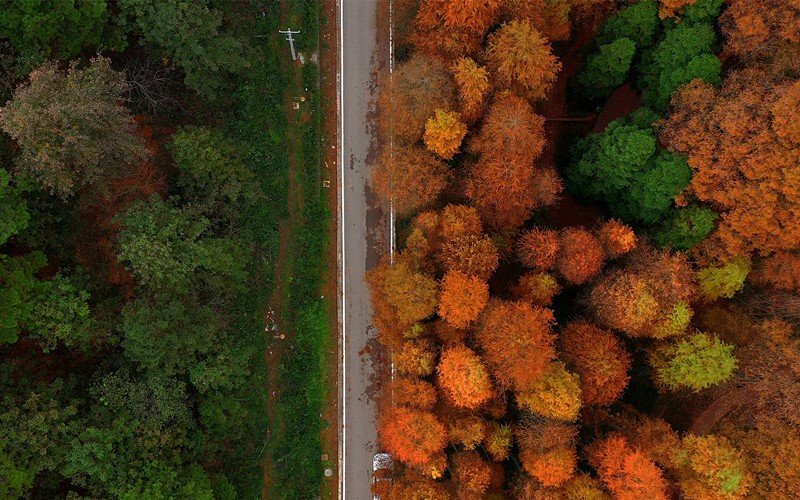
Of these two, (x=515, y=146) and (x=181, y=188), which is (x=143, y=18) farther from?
(x=515, y=146)

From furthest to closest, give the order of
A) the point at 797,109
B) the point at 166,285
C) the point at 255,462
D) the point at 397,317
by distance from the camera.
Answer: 1. the point at 255,462
2. the point at 397,317
3. the point at 166,285
4. the point at 797,109

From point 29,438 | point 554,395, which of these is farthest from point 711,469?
point 29,438

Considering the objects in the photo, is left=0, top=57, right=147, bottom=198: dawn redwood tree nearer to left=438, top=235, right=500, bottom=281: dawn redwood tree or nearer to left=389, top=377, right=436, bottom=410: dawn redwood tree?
left=438, top=235, right=500, bottom=281: dawn redwood tree

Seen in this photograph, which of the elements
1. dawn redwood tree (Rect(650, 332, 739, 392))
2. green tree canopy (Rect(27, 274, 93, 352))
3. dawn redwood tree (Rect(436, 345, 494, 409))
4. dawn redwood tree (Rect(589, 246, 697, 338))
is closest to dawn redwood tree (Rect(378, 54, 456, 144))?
dawn redwood tree (Rect(436, 345, 494, 409))

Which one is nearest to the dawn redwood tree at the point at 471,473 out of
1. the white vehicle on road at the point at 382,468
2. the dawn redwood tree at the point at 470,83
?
the white vehicle on road at the point at 382,468

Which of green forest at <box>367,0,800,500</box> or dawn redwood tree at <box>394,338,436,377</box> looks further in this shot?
dawn redwood tree at <box>394,338,436,377</box>

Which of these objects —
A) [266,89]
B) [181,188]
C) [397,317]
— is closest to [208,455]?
[397,317]

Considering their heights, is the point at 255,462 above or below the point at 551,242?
below
